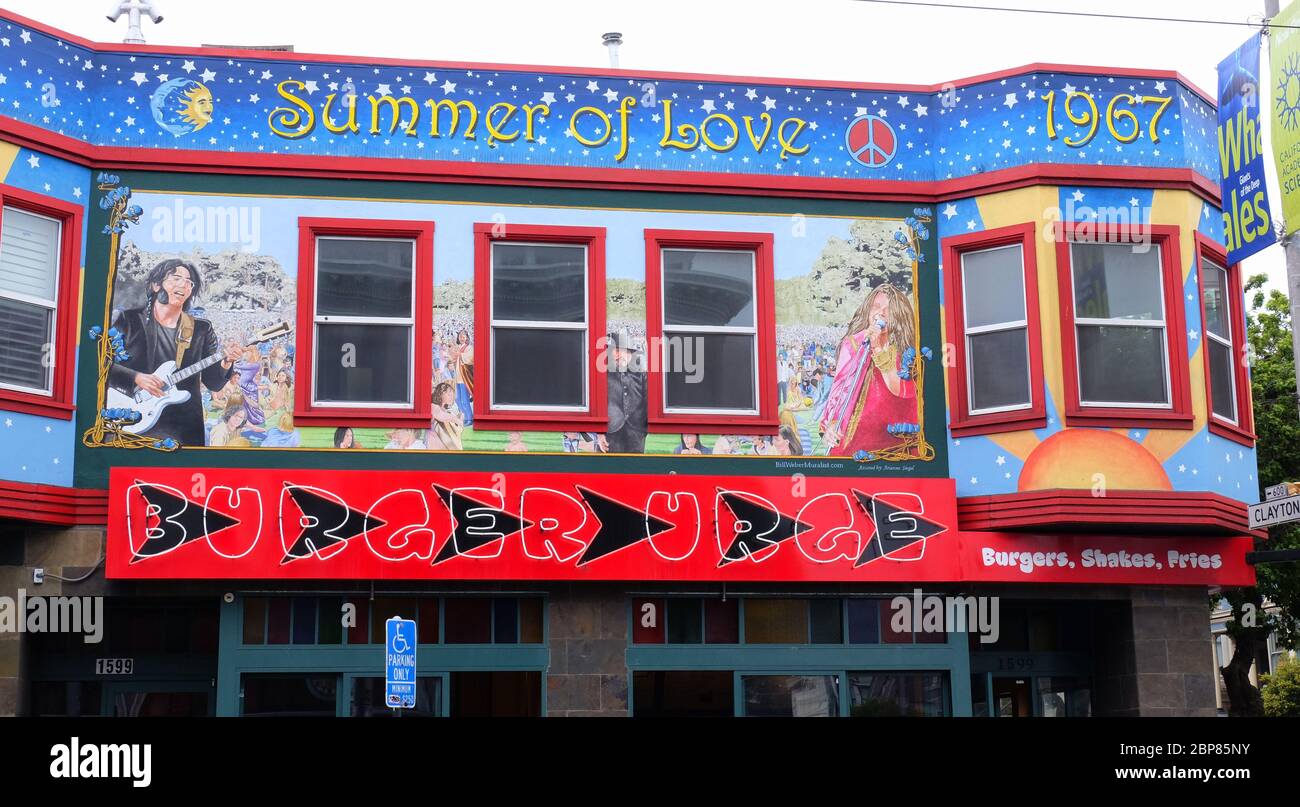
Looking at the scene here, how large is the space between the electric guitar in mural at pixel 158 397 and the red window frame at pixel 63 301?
438 millimetres

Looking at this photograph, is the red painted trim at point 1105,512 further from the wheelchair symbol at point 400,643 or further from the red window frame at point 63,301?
the red window frame at point 63,301

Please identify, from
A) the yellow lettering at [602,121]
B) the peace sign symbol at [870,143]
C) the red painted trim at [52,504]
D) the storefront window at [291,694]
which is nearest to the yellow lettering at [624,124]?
the yellow lettering at [602,121]

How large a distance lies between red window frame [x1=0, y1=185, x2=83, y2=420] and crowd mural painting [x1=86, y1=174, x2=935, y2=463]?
11.3 inches

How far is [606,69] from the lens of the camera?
1661 cm

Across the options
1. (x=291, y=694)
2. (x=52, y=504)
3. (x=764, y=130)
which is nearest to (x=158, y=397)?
(x=52, y=504)

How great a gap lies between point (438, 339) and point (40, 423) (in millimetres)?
3899

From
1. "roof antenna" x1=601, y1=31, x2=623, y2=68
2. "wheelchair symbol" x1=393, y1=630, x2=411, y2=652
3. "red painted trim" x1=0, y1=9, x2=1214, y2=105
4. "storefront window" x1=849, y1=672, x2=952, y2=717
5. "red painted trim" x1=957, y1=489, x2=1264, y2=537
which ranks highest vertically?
"roof antenna" x1=601, y1=31, x2=623, y2=68

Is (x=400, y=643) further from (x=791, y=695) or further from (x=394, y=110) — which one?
(x=394, y=110)

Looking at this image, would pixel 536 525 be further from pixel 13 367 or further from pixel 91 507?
pixel 13 367

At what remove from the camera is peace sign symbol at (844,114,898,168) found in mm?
16906

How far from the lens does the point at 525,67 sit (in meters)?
16.5

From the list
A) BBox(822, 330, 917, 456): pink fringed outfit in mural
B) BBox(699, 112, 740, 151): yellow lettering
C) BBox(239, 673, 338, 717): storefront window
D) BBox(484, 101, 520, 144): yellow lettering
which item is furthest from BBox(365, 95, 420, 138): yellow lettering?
BBox(239, 673, 338, 717): storefront window

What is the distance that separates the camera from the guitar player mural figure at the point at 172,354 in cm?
1524

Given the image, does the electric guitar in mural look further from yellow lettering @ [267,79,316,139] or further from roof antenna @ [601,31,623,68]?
roof antenna @ [601,31,623,68]
